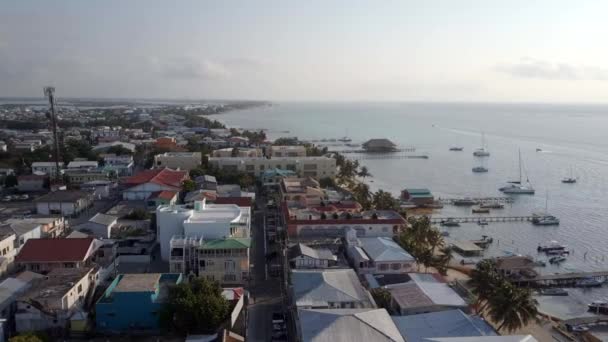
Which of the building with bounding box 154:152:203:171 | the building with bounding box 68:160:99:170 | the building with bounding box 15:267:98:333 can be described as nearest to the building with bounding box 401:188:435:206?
the building with bounding box 154:152:203:171

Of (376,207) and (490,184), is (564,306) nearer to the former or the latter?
(376,207)

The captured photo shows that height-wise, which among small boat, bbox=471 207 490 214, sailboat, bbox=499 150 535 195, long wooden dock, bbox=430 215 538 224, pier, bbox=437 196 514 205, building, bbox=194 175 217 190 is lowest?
long wooden dock, bbox=430 215 538 224

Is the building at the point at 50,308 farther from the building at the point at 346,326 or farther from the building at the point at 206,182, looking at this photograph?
the building at the point at 206,182

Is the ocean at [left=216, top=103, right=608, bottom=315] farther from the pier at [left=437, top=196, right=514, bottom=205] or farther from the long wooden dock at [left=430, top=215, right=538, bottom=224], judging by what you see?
the pier at [left=437, top=196, right=514, bottom=205]

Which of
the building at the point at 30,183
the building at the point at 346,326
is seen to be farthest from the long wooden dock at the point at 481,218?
the building at the point at 30,183

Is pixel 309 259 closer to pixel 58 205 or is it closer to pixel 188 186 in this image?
pixel 188 186
